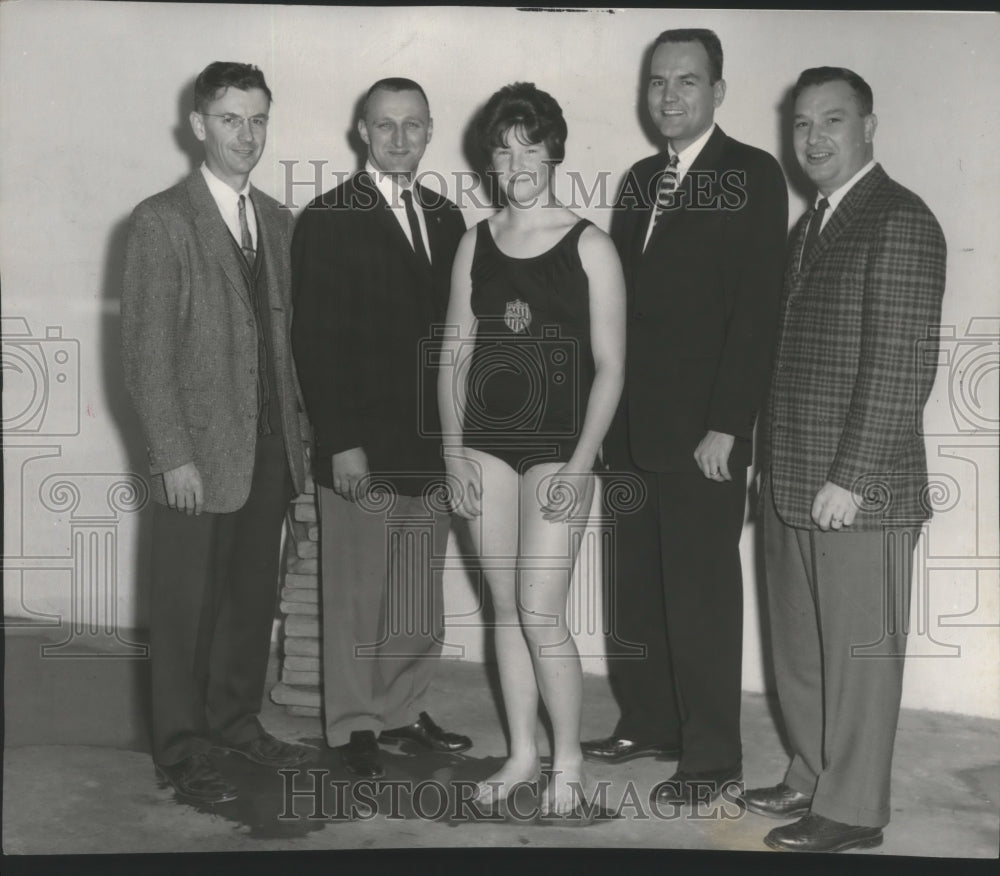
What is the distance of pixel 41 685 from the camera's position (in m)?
4.22

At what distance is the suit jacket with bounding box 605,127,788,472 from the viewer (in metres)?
3.87

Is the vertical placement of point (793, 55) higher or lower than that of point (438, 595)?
higher

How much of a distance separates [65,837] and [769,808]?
2173mm

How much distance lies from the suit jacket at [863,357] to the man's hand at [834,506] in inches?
1.2

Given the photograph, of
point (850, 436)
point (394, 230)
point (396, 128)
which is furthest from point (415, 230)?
point (850, 436)

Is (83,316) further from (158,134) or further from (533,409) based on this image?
(533,409)

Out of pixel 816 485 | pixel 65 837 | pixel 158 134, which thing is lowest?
pixel 65 837

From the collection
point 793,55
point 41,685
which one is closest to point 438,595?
point 41,685

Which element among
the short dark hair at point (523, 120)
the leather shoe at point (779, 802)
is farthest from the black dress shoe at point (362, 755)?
the short dark hair at point (523, 120)

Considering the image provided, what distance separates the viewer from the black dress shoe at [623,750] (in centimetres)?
420

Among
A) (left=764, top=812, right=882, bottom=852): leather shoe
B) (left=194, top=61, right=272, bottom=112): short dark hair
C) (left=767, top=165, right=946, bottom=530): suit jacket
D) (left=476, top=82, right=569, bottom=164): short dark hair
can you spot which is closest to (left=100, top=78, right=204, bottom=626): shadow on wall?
(left=194, top=61, right=272, bottom=112): short dark hair

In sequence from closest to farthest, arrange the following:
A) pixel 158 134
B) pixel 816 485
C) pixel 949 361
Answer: pixel 816 485
pixel 949 361
pixel 158 134

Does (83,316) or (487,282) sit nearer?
(487,282)

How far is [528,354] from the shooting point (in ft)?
12.7
